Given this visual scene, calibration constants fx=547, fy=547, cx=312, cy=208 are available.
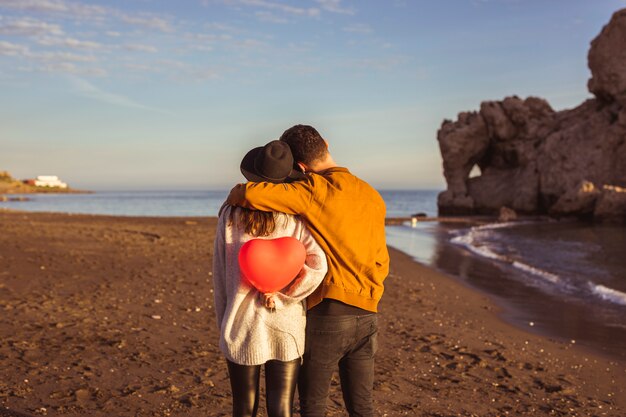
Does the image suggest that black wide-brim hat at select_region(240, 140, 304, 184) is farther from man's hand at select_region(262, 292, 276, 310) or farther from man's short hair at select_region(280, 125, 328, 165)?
man's hand at select_region(262, 292, 276, 310)

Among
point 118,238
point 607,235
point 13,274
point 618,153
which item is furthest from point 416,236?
point 618,153

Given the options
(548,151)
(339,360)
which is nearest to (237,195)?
(339,360)

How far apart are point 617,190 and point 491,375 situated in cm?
4365

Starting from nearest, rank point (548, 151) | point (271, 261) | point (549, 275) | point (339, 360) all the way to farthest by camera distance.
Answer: point (271, 261) → point (339, 360) → point (549, 275) → point (548, 151)

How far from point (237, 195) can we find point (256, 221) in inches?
5.9

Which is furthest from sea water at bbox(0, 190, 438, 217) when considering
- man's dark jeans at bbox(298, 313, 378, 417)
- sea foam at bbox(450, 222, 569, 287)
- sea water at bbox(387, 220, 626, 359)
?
man's dark jeans at bbox(298, 313, 378, 417)

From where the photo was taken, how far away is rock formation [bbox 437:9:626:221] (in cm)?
4969

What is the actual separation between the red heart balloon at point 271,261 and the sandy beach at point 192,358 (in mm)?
2484

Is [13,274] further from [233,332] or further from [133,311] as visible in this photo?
[233,332]

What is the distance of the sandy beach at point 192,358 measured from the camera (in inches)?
190

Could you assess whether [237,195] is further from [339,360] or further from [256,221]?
[339,360]

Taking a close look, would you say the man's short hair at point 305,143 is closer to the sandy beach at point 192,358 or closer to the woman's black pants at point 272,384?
the woman's black pants at point 272,384

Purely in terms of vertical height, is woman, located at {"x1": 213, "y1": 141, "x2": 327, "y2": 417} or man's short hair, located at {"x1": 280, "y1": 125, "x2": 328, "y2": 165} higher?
man's short hair, located at {"x1": 280, "y1": 125, "x2": 328, "y2": 165}

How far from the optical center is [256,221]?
101 inches
